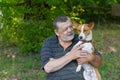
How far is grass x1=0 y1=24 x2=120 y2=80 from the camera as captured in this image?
6.22 metres

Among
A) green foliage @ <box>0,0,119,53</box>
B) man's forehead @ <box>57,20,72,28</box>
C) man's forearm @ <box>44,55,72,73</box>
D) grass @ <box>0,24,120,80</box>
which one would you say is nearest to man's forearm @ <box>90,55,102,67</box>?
man's forearm @ <box>44,55,72,73</box>

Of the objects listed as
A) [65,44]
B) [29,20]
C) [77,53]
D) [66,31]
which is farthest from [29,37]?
[77,53]

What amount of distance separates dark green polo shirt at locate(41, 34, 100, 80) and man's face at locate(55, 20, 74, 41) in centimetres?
12

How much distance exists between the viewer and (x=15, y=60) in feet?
23.4

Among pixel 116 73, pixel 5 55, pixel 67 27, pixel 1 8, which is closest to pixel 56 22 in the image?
pixel 67 27

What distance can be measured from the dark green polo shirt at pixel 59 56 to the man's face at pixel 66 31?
12 centimetres

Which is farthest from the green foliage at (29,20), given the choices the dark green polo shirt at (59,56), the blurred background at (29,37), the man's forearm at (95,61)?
the man's forearm at (95,61)

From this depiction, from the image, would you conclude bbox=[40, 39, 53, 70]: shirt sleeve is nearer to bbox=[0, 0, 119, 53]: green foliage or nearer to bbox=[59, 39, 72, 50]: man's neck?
bbox=[59, 39, 72, 50]: man's neck

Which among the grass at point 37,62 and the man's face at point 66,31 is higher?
the man's face at point 66,31

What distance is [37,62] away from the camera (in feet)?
22.8

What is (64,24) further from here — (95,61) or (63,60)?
(95,61)

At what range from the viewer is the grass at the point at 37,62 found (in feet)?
20.4

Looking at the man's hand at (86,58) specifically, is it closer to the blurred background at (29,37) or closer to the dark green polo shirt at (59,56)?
the dark green polo shirt at (59,56)

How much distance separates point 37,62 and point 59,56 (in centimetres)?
311
